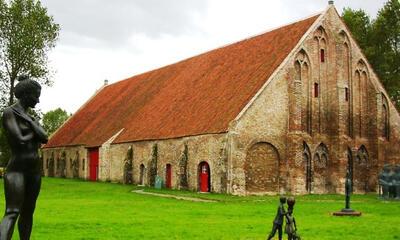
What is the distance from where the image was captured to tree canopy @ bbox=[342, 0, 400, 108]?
172ft

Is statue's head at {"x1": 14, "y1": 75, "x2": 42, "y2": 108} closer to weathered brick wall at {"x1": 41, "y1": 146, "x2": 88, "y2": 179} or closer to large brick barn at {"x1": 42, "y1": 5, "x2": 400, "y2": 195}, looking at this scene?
large brick barn at {"x1": 42, "y1": 5, "x2": 400, "y2": 195}

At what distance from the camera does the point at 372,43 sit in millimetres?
54344

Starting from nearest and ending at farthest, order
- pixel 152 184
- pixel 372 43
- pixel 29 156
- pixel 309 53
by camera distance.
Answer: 1. pixel 29 156
2. pixel 309 53
3. pixel 152 184
4. pixel 372 43

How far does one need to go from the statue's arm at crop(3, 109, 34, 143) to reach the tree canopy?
48.3 metres

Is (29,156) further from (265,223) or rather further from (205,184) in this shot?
(205,184)

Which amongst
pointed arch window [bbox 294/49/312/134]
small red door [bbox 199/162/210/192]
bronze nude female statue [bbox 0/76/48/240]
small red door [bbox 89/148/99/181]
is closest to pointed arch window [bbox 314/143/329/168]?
pointed arch window [bbox 294/49/312/134]

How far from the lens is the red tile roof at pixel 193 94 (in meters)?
36.8

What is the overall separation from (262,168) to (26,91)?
2688 centimetres

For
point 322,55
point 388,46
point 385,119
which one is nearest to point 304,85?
point 322,55

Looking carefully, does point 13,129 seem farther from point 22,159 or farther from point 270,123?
point 270,123

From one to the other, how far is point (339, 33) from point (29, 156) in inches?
1347

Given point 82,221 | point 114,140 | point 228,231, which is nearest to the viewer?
point 228,231

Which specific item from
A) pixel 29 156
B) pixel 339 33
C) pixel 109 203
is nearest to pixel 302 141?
pixel 339 33

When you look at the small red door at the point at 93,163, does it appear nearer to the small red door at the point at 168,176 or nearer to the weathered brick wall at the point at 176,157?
the weathered brick wall at the point at 176,157
